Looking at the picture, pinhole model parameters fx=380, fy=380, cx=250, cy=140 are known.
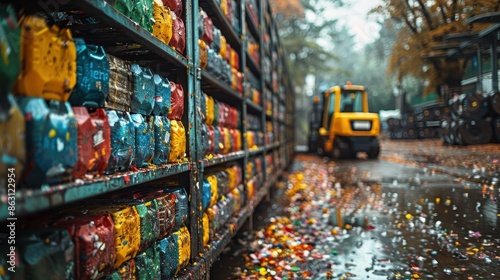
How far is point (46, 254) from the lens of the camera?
4.22ft

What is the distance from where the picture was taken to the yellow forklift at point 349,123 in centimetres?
1454

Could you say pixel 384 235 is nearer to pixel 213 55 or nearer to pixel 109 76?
pixel 213 55

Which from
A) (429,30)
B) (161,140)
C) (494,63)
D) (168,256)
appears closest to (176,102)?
(161,140)

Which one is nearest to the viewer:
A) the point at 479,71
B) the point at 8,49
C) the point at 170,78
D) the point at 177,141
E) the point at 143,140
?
the point at 8,49

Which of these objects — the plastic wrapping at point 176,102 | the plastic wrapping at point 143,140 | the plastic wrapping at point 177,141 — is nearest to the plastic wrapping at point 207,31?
the plastic wrapping at point 176,102

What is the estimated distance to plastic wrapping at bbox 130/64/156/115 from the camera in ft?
6.51

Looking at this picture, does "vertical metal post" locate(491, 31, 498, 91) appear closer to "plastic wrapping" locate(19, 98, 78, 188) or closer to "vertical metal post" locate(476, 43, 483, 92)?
"vertical metal post" locate(476, 43, 483, 92)

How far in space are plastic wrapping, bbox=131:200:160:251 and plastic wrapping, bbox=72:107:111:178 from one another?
1.48 ft

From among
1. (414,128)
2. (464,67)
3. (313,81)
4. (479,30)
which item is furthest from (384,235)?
(313,81)

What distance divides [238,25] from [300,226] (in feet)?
9.24

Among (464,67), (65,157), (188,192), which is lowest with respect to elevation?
(188,192)

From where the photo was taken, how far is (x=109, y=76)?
169cm

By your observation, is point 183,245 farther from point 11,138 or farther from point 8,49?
point 8,49

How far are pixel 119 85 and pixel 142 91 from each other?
0.23 m
